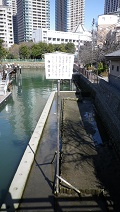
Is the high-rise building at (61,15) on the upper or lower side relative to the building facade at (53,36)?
upper

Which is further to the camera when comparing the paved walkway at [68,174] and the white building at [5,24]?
the white building at [5,24]

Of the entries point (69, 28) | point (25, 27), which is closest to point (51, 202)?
point (25, 27)

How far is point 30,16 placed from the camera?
397 ft

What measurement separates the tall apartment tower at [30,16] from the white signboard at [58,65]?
395ft

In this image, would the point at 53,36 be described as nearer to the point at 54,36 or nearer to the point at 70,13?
the point at 54,36

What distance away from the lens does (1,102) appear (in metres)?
15.8

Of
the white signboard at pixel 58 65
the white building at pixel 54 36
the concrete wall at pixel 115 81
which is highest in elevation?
the white building at pixel 54 36

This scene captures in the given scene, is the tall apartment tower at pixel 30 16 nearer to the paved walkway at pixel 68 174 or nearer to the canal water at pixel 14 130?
the canal water at pixel 14 130

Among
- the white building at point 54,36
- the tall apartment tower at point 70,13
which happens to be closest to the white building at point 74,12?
the tall apartment tower at point 70,13

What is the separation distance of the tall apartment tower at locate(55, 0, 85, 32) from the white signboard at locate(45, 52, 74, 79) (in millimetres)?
158868

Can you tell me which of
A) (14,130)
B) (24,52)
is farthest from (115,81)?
(24,52)

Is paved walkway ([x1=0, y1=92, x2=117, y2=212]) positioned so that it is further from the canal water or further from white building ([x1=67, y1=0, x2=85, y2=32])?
white building ([x1=67, y1=0, x2=85, y2=32])

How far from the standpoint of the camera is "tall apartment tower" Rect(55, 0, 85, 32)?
15384 centimetres

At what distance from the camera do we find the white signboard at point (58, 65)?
194 inches
